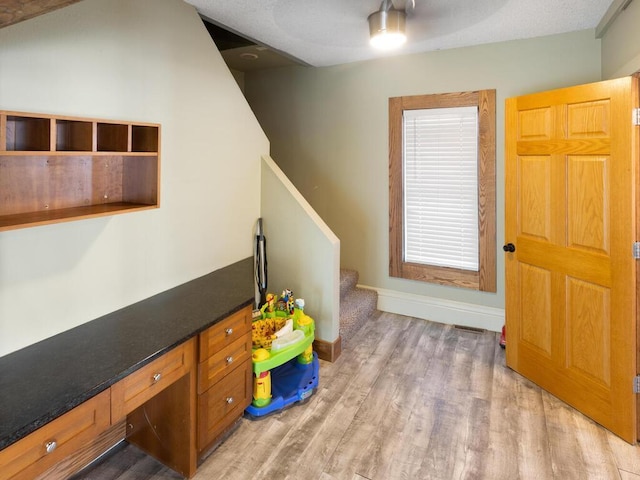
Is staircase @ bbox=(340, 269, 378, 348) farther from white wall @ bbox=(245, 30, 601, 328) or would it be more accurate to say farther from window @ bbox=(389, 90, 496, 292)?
window @ bbox=(389, 90, 496, 292)

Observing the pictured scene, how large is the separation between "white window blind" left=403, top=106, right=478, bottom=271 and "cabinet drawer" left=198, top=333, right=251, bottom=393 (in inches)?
84.9

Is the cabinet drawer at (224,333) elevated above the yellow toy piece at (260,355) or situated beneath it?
elevated above

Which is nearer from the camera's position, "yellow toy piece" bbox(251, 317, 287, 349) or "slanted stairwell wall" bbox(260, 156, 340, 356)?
"yellow toy piece" bbox(251, 317, 287, 349)

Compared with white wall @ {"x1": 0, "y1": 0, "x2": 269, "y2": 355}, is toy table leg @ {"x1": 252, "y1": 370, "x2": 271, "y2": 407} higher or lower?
lower

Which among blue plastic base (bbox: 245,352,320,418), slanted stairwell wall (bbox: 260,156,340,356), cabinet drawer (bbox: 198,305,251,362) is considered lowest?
blue plastic base (bbox: 245,352,320,418)

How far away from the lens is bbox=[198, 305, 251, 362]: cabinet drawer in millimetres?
1943

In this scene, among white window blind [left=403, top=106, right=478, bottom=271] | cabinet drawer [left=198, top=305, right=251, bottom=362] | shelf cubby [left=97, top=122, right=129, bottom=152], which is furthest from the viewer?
white window blind [left=403, top=106, right=478, bottom=271]

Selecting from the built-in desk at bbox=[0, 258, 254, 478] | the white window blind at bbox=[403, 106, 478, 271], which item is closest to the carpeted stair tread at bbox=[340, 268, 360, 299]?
the white window blind at bbox=[403, 106, 478, 271]

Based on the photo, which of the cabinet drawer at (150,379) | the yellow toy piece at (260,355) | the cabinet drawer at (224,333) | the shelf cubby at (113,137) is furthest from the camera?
the yellow toy piece at (260,355)

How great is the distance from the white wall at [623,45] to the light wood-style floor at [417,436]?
202 centimetres

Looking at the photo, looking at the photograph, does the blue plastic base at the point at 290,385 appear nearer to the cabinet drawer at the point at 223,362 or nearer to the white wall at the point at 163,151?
the cabinet drawer at the point at 223,362

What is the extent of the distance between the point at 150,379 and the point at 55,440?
15.4 inches

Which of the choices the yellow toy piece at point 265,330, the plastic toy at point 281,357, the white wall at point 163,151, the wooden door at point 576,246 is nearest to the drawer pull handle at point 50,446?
the white wall at point 163,151

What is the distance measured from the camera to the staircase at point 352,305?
3.47m
